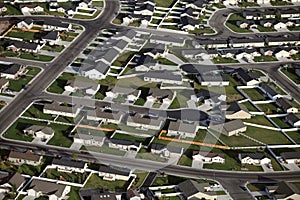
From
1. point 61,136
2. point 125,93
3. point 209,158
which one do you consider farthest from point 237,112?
point 61,136

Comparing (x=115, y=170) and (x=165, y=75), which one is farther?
(x=165, y=75)

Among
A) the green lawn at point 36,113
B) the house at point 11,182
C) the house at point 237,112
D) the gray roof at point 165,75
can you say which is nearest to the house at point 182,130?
the house at point 237,112

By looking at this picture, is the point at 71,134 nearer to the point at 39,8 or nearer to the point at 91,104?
the point at 91,104

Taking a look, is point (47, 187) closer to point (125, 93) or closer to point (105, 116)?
point (105, 116)

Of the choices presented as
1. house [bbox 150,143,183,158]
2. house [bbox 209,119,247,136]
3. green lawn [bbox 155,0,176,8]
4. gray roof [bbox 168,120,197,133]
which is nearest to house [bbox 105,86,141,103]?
gray roof [bbox 168,120,197,133]

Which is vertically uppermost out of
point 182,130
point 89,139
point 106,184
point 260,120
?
point 182,130

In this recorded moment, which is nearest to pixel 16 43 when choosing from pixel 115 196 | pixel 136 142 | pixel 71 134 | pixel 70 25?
pixel 70 25
